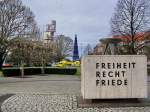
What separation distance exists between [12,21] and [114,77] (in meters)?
38.4

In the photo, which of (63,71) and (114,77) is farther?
(63,71)

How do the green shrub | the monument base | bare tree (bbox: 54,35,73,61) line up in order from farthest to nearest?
1. bare tree (bbox: 54,35,73,61)
2. the green shrub
3. the monument base

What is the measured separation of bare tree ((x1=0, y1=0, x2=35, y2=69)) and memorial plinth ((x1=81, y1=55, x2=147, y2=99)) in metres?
37.5

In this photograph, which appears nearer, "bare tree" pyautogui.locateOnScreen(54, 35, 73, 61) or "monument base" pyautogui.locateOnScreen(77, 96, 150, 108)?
"monument base" pyautogui.locateOnScreen(77, 96, 150, 108)

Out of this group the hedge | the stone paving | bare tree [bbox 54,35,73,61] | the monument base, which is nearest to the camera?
the stone paving

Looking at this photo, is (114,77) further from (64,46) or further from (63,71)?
(64,46)

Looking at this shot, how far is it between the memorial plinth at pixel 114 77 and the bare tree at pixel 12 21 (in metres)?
37.5

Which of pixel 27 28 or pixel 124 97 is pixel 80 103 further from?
pixel 27 28

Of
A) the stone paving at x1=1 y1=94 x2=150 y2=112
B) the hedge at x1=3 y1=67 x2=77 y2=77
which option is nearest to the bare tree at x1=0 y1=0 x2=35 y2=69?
the hedge at x1=3 y1=67 x2=77 y2=77

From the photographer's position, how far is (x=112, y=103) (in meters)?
13.4

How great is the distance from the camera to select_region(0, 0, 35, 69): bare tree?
49.6 meters

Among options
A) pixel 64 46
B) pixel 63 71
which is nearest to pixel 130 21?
pixel 63 71

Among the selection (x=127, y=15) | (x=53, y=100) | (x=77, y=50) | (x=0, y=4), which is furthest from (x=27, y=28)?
(x=77, y=50)

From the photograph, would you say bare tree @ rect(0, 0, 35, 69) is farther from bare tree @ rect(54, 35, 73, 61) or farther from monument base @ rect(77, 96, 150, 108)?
bare tree @ rect(54, 35, 73, 61)
